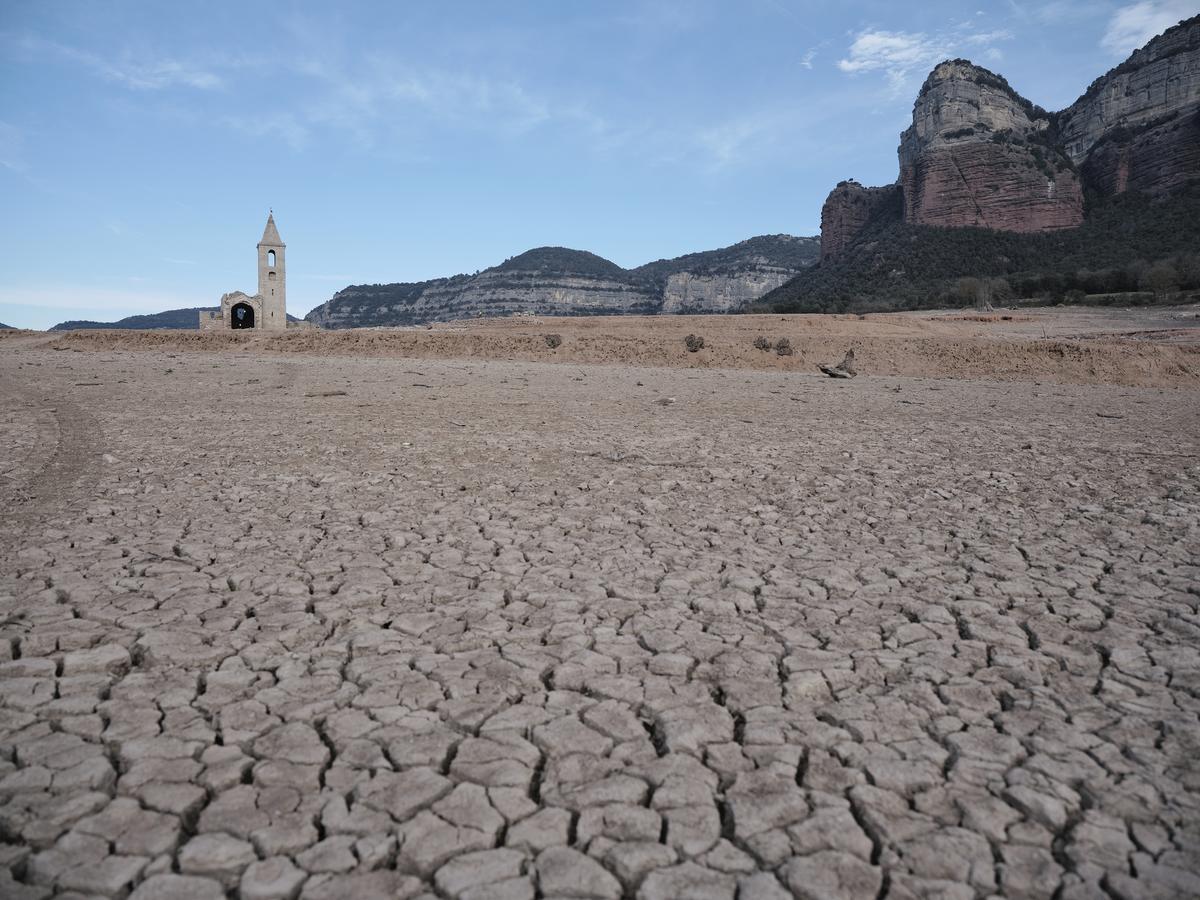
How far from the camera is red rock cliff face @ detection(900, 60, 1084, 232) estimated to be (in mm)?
71000

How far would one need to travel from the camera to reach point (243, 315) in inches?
1602

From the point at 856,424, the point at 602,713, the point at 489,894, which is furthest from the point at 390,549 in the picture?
the point at 856,424

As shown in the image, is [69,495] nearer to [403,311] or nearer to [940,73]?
[940,73]

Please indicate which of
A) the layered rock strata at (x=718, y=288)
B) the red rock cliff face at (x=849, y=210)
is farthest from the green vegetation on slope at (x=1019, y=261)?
the layered rock strata at (x=718, y=288)

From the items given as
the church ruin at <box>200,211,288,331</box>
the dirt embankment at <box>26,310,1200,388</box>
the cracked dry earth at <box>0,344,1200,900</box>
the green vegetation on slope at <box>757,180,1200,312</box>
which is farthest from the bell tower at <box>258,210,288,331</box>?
the cracked dry earth at <box>0,344,1200,900</box>

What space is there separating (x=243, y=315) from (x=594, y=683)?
Result: 43.8 meters

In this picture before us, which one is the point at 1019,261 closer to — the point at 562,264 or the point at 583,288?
the point at 583,288

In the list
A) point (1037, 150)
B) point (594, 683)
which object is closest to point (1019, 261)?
point (1037, 150)

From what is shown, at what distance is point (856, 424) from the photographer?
999 cm

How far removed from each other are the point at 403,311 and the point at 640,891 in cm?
13458

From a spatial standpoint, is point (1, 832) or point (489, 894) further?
point (1, 832)

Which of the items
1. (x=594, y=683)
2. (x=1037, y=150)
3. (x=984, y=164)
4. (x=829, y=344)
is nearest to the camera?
(x=594, y=683)

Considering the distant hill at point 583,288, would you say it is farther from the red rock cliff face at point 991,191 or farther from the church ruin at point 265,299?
the church ruin at point 265,299

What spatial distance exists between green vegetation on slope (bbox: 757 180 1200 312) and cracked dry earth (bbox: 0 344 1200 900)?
42632 millimetres
